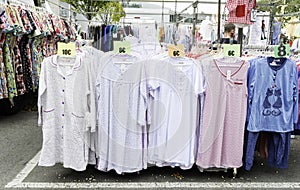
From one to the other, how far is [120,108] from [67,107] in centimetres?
48

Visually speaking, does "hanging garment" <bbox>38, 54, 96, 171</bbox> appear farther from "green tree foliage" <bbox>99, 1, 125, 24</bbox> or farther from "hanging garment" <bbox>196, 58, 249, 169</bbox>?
"green tree foliage" <bbox>99, 1, 125, 24</bbox>

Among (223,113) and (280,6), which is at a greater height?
(280,6)

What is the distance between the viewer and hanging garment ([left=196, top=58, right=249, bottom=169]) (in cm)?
273

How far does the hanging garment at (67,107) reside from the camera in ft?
8.66

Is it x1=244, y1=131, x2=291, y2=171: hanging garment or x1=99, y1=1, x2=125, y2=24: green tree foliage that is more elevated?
x1=99, y1=1, x2=125, y2=24: green tree foliage

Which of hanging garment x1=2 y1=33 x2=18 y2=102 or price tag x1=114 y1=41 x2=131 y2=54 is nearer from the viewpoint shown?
price tag x1=114 y1=41 x2=131 y2=54

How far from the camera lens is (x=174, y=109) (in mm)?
2826

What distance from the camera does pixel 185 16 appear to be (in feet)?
24.0

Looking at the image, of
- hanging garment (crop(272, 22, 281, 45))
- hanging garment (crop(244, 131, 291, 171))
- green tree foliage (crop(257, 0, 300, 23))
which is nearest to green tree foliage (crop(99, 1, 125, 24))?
green tree foliage (crop(257, 0, 300, 23))

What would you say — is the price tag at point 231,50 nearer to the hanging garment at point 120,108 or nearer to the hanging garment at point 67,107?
the hanging garment at point 120,108

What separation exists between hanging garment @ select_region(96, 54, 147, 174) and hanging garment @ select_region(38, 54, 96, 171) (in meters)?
0.13

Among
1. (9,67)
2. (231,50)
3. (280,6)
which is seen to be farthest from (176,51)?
(280,6)

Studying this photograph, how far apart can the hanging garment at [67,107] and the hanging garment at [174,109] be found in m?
0.60

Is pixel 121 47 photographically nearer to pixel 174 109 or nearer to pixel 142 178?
pixel 174 109
